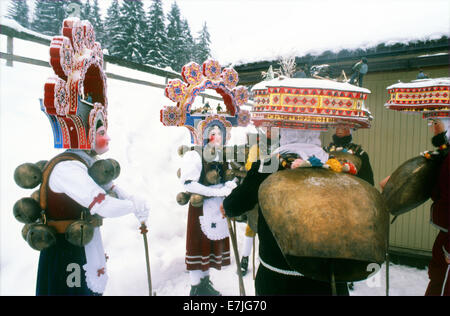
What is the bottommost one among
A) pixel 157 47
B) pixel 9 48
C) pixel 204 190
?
pixel 204 190

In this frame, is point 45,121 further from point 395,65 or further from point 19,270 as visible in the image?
point 395,65

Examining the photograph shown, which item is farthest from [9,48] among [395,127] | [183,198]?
[395,127]

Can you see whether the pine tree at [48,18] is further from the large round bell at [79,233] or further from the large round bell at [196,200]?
the large round bell at [79,233]

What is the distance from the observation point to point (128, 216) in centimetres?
356

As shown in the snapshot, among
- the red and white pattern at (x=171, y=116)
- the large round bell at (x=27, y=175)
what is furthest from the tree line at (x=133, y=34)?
the large round bell at (x=27, y=175)

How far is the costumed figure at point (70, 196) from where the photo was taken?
147 centimetres

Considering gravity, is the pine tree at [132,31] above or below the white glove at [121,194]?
above

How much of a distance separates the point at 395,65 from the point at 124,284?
4.31 metres

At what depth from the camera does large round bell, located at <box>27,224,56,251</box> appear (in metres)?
1.44

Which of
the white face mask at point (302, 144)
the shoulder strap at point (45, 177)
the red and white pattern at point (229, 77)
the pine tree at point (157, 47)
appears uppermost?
the pine tree at point (157, 47)

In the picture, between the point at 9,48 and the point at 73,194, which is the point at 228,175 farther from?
the point at 9,48

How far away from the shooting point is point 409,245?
12.8ft

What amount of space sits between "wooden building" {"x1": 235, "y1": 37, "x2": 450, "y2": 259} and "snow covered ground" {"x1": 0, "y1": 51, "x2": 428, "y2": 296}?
0.57 m

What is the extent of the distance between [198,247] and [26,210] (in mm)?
1589
